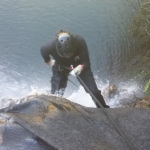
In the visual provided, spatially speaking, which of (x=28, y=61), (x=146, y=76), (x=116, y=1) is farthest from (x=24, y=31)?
(x=146, y=76)

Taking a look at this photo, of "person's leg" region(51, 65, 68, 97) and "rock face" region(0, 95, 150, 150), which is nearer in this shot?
"rock face" region(0, 95, 150, 150)

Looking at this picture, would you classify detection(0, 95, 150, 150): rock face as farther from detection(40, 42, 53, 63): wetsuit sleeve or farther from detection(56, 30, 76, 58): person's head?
detection(40, 42, 53, 63): wetsuit sleeve

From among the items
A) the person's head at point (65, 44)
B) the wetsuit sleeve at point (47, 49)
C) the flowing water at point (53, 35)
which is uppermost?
the person's head at point (65, 44)

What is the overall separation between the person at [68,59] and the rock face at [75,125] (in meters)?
1.41

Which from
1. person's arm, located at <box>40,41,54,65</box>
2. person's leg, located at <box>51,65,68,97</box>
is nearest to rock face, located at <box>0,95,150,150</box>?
person's arm, located at <box>40,41,54,65</box>

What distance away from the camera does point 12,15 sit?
14477mm

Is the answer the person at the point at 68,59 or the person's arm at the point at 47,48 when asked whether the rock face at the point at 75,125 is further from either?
the person's arm at the point at 47,48

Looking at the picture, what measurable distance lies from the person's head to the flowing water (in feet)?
8.60

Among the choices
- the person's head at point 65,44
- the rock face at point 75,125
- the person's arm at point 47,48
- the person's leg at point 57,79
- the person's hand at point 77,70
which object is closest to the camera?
the rock face at point 75,125

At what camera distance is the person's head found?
5051 millimetres

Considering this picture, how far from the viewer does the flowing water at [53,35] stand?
998 cm

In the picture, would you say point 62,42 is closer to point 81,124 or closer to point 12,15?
point 81,124

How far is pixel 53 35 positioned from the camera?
13031mm

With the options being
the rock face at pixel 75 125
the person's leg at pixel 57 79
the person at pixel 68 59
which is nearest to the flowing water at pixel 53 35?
the person's leg at pixel 57 79
